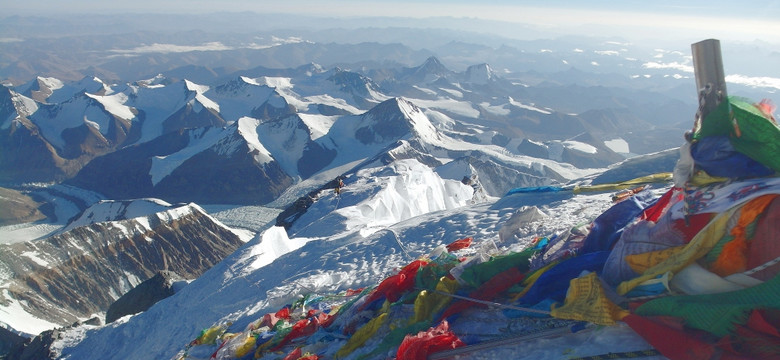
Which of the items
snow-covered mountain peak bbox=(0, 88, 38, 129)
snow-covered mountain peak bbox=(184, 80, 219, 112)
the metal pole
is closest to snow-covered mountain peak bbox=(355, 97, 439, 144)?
snow-covered mountain peak bbox=(184, 80, 219, 112)

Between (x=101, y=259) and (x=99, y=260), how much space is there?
7.9 inches

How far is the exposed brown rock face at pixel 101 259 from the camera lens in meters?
46.9

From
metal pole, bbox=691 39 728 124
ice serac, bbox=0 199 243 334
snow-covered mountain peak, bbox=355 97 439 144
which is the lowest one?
ice serac, bbox=0 199 243 334

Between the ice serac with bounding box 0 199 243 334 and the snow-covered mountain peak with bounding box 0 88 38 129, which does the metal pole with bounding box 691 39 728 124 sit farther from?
the snow-covered mountain peak with bounding box 0 88 38 129

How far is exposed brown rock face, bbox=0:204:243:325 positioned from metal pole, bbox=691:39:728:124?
51.1 meters

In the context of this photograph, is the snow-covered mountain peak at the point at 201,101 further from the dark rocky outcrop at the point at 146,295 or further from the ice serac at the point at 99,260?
the dark rocky outcrop at the point at 146,295

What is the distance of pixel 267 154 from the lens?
117250 mm

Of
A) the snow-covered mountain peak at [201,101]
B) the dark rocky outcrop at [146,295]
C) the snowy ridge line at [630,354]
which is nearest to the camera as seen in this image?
→ the snowy ridge line at [630,354]

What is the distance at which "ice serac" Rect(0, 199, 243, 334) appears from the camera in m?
46.2

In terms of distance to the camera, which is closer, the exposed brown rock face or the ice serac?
the ice serac

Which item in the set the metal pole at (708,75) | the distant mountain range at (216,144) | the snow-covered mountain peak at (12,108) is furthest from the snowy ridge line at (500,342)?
the snow-covered mountain peak at (12,108)

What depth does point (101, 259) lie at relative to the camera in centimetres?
5281

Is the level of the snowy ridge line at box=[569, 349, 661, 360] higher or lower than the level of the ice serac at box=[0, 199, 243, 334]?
higher

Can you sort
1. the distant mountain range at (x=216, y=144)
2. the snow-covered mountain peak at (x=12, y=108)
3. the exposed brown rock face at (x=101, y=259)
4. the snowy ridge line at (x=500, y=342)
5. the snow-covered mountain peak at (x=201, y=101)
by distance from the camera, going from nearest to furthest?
the snowy ridge line at (x=500, y=342), the exposed brown rock face at (x=101, y=259), the distant mountain range at (x=216, y=144), the snow-covered mountain peak at (x=12, y=108), the snow-covered mountain peak at (x=201, y=101)
